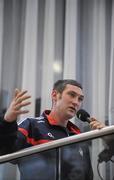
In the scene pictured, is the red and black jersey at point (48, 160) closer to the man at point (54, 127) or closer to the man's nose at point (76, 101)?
the man at point (54, 127)

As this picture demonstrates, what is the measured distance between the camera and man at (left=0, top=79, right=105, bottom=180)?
1482 millimetres

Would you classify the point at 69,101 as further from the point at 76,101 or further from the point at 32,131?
the point at 32,131

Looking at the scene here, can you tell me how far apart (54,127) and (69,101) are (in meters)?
0.16

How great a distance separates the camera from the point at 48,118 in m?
2.22

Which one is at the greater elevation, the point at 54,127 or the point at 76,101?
the point at 76,101

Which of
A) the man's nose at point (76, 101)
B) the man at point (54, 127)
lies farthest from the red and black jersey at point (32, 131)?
the man's nose at point (76, 101)

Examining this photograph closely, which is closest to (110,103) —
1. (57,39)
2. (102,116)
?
(102,116)

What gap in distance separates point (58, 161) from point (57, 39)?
67.6 inches

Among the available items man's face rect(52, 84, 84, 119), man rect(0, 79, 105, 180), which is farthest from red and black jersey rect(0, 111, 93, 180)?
man's face rect(52, 84, 84, 119)

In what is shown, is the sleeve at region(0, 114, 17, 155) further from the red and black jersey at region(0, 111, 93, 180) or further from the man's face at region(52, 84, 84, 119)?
the man's face at region(52, 84, 84, 119)

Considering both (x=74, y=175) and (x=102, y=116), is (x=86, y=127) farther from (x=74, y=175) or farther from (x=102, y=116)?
(x=74, y=175)

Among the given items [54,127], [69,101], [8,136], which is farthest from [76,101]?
[8,136]

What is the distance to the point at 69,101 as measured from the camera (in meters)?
2.24

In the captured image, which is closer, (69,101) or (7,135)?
(7,135)
